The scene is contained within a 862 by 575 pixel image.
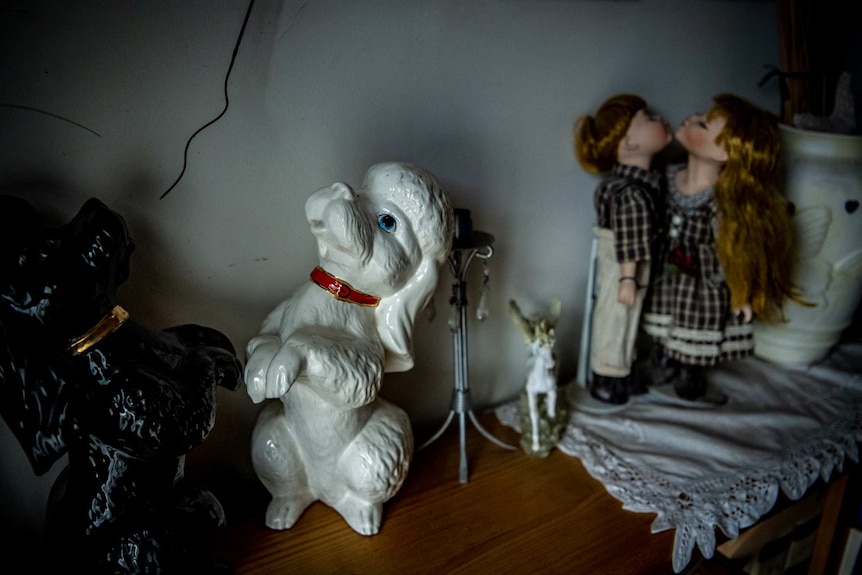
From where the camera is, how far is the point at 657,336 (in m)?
1.17

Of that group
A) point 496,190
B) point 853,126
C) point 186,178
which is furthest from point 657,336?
point 186,178

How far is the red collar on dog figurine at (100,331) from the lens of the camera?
557 mm

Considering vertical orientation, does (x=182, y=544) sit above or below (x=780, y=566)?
above

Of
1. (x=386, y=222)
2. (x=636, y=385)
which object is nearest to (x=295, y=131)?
(x=386, y=222)

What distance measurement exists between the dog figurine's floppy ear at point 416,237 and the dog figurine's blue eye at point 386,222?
2 cm

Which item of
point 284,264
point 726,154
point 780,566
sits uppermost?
point 726,154

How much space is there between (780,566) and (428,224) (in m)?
1.01

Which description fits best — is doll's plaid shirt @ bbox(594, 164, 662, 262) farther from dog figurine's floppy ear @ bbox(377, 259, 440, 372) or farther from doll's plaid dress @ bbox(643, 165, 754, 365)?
dog figurine's floppy ear @ bbox(377, 259, 440, 372)

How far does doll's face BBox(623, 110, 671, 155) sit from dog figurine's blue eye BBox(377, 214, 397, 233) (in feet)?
1.79

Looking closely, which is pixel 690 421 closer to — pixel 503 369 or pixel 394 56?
pixel 503 369

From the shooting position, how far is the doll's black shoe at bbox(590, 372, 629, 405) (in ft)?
3.73

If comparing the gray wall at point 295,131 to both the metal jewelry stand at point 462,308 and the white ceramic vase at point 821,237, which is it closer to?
the metal jewelry stand at point 462,308

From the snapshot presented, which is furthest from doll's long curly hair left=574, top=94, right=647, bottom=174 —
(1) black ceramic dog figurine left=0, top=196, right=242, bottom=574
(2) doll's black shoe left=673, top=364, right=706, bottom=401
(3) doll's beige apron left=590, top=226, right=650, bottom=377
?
(1) black ceramic dog figurine left=0, top=196, right=242, bottom=574

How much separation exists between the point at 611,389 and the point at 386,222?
0.65m
